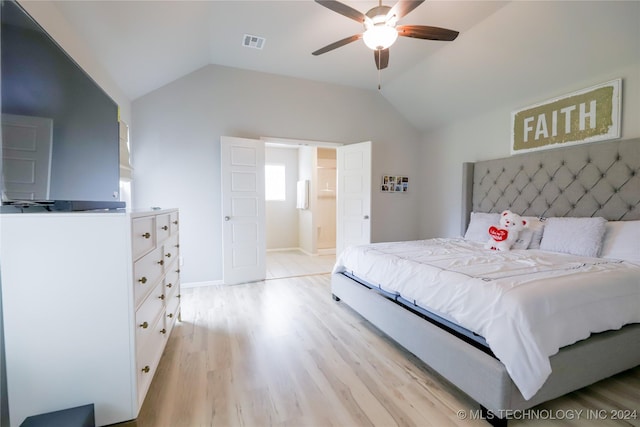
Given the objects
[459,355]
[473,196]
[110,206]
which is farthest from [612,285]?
[110,206]

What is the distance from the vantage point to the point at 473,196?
386cm

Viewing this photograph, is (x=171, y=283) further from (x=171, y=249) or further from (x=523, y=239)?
(x=523, y=239)

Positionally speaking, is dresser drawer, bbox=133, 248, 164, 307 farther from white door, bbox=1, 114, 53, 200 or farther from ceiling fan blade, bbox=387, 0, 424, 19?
ceiling fan blade, bbox=387, 0, 424, 19

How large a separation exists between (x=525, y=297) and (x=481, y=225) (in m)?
A: 2.16

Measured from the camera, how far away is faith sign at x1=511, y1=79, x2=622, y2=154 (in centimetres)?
251

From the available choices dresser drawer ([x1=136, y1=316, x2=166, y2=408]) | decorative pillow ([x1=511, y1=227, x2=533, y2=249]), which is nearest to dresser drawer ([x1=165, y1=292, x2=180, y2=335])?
dresser drawer ([x1=136, y1=316, x2=166, y2=408])

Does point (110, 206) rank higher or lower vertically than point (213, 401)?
higher

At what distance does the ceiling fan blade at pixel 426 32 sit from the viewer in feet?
6.81

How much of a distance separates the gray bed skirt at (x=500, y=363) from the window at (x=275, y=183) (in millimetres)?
4966

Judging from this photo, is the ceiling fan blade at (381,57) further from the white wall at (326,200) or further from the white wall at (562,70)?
the white wall at (326,200)

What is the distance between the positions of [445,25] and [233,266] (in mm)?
3728

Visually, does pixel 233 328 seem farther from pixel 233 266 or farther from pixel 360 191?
pixel 360 191

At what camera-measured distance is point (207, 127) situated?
12.1 ft

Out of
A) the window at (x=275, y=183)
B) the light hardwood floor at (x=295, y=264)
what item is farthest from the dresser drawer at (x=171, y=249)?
the window at (x=275, y=183)
